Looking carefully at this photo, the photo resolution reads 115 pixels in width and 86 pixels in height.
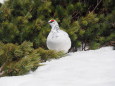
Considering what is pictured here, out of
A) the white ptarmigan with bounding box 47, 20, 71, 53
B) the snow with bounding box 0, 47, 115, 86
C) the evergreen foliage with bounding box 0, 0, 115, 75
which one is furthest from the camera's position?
the evergreen foliage with bounding box 0, 0, 115, 75

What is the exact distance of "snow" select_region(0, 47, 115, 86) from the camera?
209cm

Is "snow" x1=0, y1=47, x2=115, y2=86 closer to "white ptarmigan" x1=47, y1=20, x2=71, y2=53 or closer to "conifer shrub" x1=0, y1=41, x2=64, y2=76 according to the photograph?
"conifer shrub" x1=0, y1=41, x2=64, y2=76

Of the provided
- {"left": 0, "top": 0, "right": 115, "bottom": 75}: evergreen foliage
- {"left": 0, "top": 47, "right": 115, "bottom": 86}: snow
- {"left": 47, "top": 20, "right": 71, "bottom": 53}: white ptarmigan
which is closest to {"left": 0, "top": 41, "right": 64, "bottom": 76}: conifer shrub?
{"left": 0, "top": 47, "right": 115, "bottom": 86}: snow

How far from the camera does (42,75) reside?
229 cm

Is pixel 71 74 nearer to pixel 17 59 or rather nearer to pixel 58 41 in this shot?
pixel 17 59

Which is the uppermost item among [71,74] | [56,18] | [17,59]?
[56,18]

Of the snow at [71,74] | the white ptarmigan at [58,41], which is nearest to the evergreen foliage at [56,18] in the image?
the white ptarmigan at [58,41]

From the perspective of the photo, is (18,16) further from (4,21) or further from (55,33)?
(55,33)

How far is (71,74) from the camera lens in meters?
2.31

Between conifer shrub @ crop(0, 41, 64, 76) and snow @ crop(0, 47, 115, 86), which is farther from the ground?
conifer shrub @ crop(0, 41, 64, 76)

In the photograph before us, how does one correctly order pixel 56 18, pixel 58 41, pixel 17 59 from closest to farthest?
1. pixel 17 59
2. pixel 58 41
3. pixel 56 18

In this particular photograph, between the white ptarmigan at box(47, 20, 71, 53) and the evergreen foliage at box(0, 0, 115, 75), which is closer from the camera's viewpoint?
the white ptarmigan at box(47, 20, 71, 53)

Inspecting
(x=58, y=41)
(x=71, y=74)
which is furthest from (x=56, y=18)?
(x=71, y=74)

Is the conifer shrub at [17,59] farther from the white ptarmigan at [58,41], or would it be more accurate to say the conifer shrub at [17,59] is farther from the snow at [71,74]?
the white ptarmigan at [58,41]
